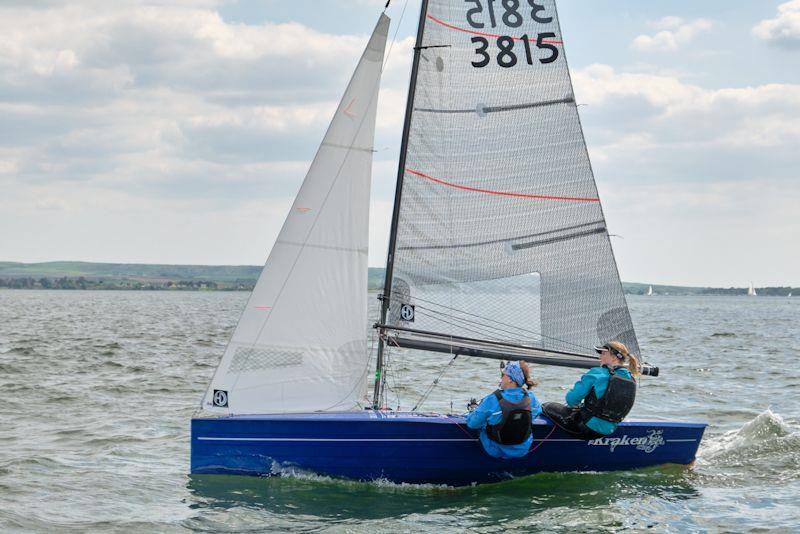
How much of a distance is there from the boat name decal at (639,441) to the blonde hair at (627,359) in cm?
78

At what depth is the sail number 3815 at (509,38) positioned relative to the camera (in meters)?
12.1

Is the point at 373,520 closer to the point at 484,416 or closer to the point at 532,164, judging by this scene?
the point at 484,416

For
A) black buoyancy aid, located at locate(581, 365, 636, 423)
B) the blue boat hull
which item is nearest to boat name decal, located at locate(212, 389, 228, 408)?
the blue boat hull

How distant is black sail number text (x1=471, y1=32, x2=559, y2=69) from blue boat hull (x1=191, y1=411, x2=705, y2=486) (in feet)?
13.5

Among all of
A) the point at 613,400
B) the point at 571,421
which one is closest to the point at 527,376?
the point at 571,421

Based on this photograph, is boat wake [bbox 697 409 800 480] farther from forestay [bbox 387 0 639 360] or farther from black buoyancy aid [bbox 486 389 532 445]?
black buoyancy aid [bbox 486 389 532 445]

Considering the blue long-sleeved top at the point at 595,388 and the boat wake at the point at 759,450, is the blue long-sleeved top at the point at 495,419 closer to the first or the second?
the blue long-sleeved top at the point at 595,388

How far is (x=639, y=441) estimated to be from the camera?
12195 mm

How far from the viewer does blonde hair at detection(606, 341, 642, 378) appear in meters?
11.7

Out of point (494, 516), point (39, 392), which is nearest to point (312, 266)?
point (494, 516)

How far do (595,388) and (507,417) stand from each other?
1134 millimetres

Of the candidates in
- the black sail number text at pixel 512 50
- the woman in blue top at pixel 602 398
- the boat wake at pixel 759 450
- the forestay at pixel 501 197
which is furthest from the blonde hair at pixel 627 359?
the black sail number text at pixel 512 50

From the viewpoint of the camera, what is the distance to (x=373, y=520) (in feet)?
34.4

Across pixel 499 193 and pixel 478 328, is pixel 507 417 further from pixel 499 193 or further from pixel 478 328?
pixel 499 193
